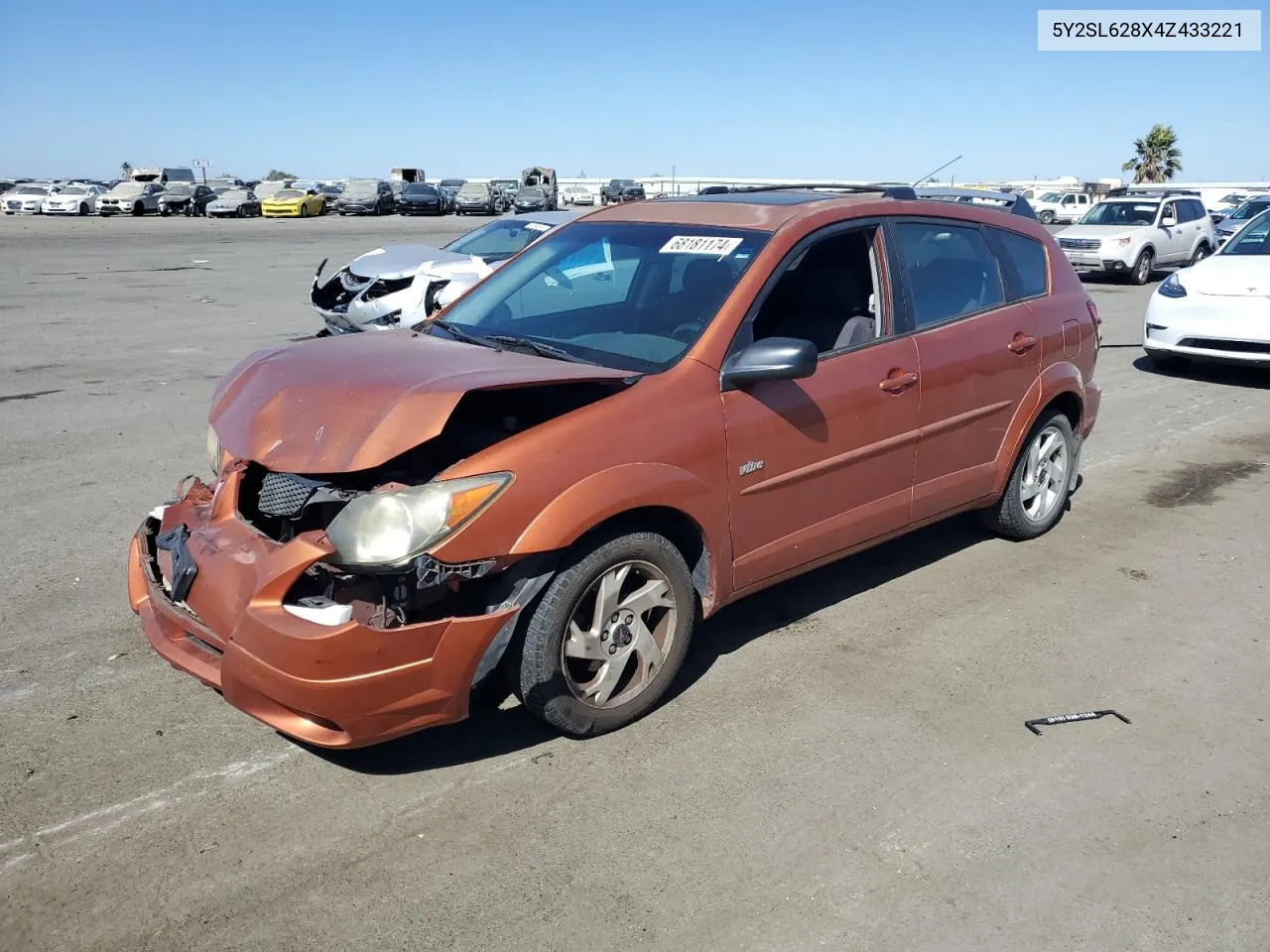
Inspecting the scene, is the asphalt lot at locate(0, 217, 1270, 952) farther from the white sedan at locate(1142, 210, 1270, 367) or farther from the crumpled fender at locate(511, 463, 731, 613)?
the white sedan at locate(1142, 210, 1270, 367)

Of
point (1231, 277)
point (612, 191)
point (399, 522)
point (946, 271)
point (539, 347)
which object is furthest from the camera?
point (612, 191)

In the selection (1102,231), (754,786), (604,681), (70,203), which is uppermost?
(70,203)

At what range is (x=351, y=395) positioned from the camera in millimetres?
3516

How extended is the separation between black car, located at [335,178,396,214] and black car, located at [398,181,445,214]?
2.47 ft

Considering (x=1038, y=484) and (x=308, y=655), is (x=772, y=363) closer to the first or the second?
(x=308, y=655)

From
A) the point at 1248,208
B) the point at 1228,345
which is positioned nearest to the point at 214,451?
the point at 1228,345

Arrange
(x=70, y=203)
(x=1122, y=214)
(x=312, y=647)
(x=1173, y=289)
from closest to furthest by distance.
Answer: (x=312, y=647) → (x=1173, y=289) → (x=1122, y=214) → (x=70, y=203)

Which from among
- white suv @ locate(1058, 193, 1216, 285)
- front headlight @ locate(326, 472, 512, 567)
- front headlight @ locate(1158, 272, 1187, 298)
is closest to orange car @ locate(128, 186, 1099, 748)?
front headlight @ locate(326, 472, 512, 567)

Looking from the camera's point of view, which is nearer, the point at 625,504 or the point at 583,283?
the point at 625,504

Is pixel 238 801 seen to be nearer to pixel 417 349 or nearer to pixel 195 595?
pixel 195 595

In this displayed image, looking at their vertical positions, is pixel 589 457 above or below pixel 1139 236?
below

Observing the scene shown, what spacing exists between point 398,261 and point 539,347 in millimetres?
7382

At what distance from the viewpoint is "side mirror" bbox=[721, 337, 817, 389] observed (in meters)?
3.86

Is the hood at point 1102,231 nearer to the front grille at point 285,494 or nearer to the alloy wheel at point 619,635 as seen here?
the alloy wheel at point 619,635
